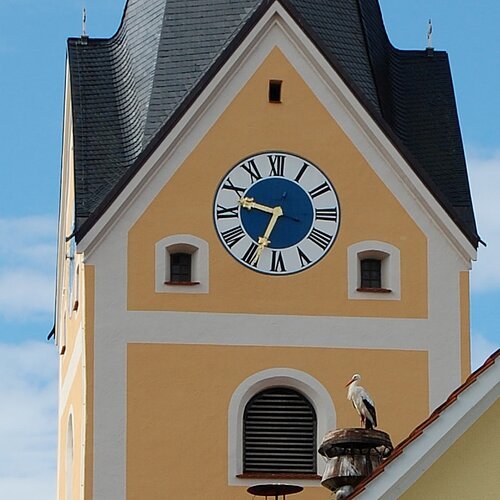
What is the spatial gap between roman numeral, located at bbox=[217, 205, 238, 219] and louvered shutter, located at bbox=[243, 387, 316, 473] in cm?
181

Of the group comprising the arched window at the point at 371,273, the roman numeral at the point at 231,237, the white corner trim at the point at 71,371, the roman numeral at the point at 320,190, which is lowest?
the white corner trim at the point at 71,371

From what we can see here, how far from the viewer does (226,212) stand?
24.4m

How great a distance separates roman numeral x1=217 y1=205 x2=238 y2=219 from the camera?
80.0ft

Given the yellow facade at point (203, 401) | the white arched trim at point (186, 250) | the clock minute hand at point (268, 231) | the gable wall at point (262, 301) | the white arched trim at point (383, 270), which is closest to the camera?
the yellow facade at point (203, 401)

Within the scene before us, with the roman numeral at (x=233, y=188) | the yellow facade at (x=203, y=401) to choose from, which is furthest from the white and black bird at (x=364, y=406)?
the roman numeral at (x=233, y=188)

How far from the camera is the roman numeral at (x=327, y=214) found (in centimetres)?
2453

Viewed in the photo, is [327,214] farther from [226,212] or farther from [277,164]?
[226,212]

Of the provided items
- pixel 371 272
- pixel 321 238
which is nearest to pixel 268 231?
pixel 321 238

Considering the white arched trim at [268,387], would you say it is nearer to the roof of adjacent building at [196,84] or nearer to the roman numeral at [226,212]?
the roman numeral at [226,212]

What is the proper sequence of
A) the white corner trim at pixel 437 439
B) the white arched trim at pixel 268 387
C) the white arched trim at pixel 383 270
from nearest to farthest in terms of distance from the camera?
the white corner trim at pixel 437 439 → the white arched trim at pixel 268 387 → the white arched trim at pixel 383 270

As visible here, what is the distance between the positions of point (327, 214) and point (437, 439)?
10257mm

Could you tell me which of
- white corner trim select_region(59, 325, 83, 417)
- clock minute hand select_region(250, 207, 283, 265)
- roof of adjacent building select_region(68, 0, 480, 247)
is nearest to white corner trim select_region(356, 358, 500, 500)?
clock minute hand select_region(250, 207, 283, 265)

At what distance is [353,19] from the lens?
26031mm

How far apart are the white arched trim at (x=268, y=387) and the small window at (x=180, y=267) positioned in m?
1.28
